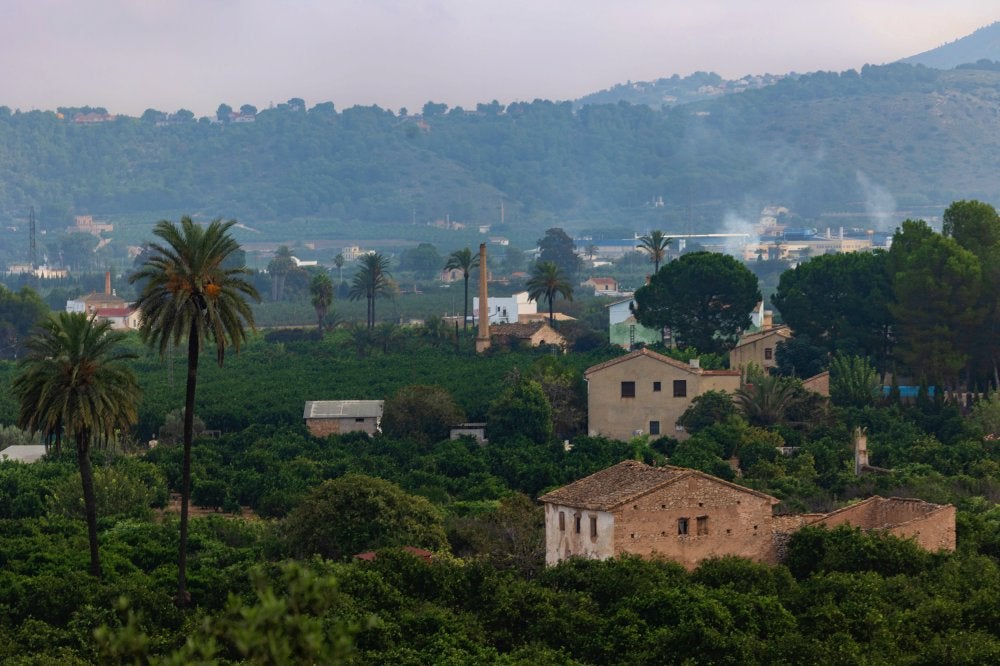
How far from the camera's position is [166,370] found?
10181cm

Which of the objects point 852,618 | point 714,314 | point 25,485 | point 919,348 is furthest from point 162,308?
point 714,314

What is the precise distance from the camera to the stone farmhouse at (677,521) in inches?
1747

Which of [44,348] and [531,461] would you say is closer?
[44,348]

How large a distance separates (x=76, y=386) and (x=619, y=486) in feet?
39.7

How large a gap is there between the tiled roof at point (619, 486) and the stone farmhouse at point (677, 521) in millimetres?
22

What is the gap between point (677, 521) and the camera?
4472 centimetres

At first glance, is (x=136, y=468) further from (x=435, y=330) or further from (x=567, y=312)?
(x=567, y=312)

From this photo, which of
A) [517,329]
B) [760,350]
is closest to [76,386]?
[760,350]

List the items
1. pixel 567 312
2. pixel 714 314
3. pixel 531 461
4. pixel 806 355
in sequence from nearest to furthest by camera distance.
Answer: pixel 531 461
pixel 806 355
pixel 714 314
pixel 567 312

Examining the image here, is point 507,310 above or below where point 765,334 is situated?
below

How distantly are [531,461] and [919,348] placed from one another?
19.0 meters

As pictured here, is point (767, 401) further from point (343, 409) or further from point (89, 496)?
point (89, 496)

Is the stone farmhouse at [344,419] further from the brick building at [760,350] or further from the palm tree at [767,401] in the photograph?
the brick building at [760,350]

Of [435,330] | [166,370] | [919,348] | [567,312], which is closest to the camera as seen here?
[919,348]
